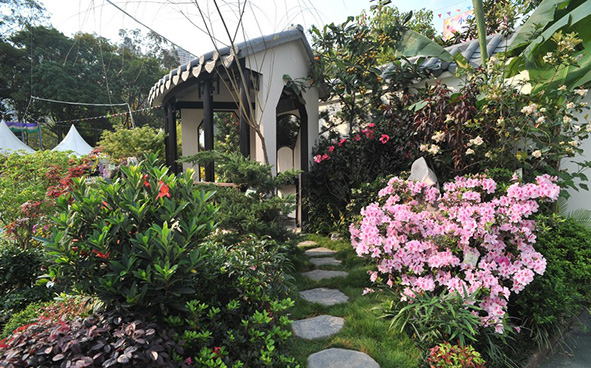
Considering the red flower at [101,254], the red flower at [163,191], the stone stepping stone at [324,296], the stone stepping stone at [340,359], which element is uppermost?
the red flower at [163,191]

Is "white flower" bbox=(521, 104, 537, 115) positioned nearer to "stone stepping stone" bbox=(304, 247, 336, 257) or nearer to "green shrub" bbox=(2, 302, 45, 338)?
"stone stepping stone" bbox=(304, 247, 336, 257)

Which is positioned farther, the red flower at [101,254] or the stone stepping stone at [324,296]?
the stone stepping stone at [324,296]

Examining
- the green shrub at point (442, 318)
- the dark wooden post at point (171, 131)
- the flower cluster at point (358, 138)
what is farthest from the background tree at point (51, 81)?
the green shrub at point (442, 318)

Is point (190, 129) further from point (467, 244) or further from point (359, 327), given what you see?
point (467, 244)

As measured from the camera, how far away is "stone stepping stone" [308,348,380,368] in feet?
7.83

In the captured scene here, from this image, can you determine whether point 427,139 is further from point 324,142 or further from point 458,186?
Result: point 324,142

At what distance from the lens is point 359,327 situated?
9.52 feet

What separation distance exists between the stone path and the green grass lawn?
62mm

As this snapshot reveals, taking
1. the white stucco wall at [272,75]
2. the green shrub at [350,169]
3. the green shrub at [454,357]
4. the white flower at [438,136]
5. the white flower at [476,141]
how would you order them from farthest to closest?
the green shrub at [350,169], the white stucco wall at [272,75], the white flower at [438,136], the white flower at [476,141], the green shrub at [454,357]

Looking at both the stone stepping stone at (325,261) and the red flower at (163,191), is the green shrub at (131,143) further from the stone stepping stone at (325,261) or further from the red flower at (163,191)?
the red flower at (163,191)

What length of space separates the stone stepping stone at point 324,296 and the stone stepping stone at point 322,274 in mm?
323

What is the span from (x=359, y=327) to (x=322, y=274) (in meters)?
1.34

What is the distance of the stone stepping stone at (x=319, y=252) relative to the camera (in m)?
4.99

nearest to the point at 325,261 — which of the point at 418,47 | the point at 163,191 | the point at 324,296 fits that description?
the point at 324,296
